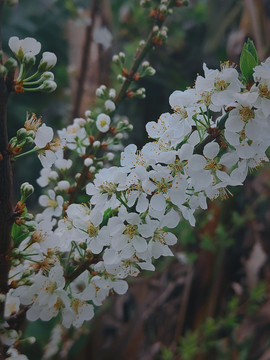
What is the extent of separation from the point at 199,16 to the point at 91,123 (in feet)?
5.44

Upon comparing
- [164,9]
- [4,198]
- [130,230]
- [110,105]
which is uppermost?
[164,9]

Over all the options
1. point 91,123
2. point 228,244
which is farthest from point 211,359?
point 91,123

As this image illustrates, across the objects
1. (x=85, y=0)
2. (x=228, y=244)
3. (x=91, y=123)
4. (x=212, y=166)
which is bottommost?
(x=228, y=244)

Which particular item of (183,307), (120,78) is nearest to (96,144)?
(120,78)

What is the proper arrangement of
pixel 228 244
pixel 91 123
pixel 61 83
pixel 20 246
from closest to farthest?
pixel 20 246, pixel 91 123, pixel 228 244, pixel 61 83

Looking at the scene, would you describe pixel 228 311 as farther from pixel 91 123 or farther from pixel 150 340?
pixel 91 123

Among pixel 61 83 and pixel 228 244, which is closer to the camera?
pixel 228 244

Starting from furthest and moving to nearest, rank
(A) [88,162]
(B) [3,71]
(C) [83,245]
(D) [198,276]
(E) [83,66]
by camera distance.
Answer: (D) [198,276] → (E) [83,66] → (A) [88,162] → (C) [83,245] → (B) [3,71]

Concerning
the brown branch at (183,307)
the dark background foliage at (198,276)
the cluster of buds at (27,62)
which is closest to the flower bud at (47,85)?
the cluster of buds at (27,62)

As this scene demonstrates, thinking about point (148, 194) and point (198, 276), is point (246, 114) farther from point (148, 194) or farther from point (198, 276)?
point (198, 276)

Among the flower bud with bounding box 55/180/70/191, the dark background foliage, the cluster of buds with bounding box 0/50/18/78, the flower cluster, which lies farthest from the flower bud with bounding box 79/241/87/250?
the dark background foliage

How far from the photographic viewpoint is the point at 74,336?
1.33m

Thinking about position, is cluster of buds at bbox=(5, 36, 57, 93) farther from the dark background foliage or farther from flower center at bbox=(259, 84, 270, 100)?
the dark background foliage

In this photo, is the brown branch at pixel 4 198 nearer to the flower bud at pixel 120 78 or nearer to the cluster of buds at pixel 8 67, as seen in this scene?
the cluster of buds at pixel 8 67
